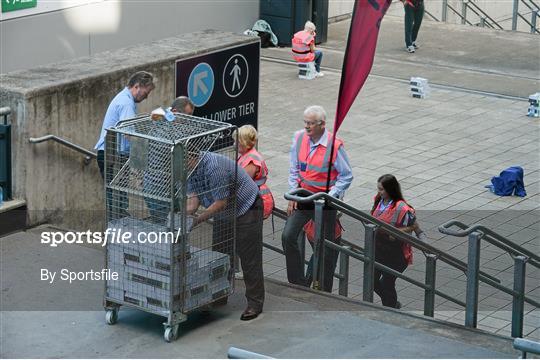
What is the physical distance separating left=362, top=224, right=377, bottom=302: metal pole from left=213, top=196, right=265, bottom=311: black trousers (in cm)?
163

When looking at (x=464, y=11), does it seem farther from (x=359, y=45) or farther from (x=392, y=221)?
(x=359, y=45)

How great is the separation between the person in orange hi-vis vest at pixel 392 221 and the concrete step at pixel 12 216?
10.3 feet

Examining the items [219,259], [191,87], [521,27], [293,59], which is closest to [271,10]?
[293,59]

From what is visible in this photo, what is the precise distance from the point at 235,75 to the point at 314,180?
3.03m

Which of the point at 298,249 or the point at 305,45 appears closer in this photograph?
the point at 298,249

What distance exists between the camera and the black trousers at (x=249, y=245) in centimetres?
848

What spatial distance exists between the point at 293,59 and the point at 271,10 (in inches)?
68.8

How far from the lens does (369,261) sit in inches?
395

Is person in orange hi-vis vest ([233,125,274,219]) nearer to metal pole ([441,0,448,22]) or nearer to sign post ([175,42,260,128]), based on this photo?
sign post ([175,42,260,128])

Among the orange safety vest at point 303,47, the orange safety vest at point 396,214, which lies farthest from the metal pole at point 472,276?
the orange safety vest at point 303,47

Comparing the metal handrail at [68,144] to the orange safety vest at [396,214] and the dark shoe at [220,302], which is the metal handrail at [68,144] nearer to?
the dark shoe at [220,302]

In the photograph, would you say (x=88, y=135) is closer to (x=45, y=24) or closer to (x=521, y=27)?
(x=45, y=24)

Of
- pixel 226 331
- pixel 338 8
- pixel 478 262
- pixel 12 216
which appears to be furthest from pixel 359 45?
pixel 338 8

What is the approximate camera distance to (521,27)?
32281 mm
